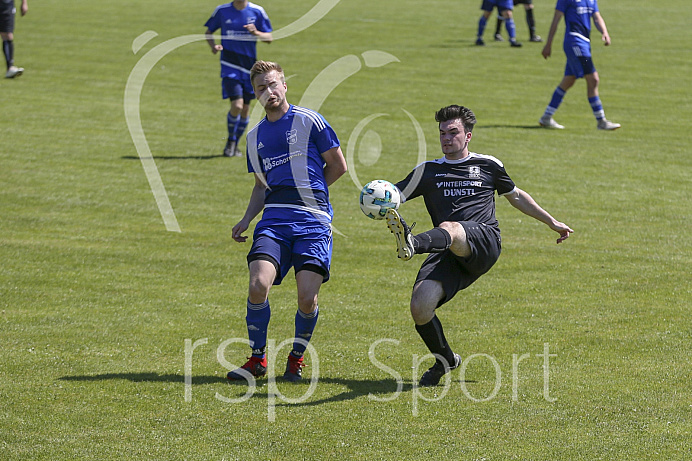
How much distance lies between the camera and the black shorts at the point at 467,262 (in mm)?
7055

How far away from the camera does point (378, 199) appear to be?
6.58 m

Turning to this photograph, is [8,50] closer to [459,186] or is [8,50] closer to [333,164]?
[333,164]

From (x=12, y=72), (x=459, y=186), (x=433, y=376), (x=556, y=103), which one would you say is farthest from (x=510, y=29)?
(x=433, y=376)

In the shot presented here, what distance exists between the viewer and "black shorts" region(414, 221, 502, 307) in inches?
278

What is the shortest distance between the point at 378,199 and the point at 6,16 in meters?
16.0

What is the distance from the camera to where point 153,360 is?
777cm

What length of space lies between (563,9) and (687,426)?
12480 mm

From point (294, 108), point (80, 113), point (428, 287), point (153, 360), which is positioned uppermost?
point (294, 108)

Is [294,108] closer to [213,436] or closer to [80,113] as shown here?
[213,436]

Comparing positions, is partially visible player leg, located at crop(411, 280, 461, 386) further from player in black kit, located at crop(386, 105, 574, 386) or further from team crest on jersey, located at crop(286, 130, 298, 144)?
team crest on jersey, located at crop(286, 130, 298, 144)

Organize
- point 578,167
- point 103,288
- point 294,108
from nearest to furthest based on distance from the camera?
point 294,108 → point 103,288 → point 578,167

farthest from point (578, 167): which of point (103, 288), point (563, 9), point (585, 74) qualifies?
point (103, 288)

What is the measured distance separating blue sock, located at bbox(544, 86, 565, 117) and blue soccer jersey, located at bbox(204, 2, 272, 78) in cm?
Result: 585

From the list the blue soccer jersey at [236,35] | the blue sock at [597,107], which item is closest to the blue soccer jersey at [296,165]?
the blue soccer jersey at [236,35]
